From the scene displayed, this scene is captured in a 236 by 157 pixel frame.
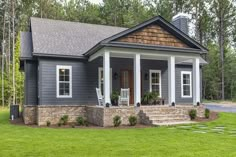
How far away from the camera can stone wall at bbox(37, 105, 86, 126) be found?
12506mm

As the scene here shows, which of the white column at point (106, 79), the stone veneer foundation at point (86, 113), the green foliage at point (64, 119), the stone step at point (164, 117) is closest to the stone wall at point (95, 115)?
the stone veneer foundation at point (86, 113)

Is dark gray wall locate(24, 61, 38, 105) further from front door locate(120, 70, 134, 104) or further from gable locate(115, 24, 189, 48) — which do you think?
gable locate(115, 24, 189, 48)

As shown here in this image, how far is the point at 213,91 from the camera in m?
32.5

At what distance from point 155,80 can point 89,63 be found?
13.8 ft

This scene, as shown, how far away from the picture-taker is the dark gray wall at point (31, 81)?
535 inches

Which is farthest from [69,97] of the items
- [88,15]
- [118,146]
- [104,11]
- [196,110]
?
[104,11]

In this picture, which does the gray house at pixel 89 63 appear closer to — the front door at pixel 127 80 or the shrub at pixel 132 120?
the front door at pixel 127 80

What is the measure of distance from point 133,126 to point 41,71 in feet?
17.0

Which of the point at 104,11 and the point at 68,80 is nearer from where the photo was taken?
the point at 68,80

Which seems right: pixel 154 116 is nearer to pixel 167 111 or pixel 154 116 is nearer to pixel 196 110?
pixel 167 111

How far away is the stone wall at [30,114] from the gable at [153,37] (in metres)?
5.40

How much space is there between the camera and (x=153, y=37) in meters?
12.9

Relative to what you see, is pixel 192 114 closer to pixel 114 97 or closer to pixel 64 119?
pixel 114 97

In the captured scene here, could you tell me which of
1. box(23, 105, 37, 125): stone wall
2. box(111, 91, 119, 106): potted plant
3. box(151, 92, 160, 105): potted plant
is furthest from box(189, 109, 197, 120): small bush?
box(23, 105, 37, 125): stone wall
